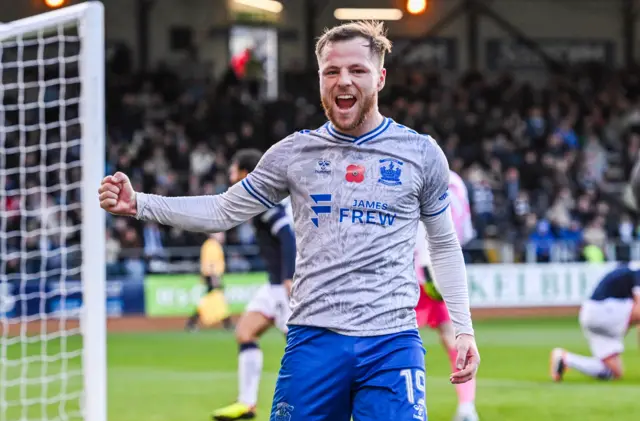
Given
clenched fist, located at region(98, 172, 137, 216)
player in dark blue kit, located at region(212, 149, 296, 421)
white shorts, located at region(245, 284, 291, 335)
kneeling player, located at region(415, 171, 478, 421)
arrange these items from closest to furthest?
clenched fist, located at region(98, 172, 137, 216)
kneeling player, located at region(415, 171, 478, 421)
player in dark blue kit, located at region(212, 149, 296, 421)
white shorts, located at region(245, 284, 291, 335)

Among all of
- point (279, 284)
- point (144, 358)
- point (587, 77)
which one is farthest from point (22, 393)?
point (587, 77)

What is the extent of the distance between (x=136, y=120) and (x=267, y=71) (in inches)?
221

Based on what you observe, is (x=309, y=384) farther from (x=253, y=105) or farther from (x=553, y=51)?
(x=553, y=51)

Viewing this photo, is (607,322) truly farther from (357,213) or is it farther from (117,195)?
(117,195)

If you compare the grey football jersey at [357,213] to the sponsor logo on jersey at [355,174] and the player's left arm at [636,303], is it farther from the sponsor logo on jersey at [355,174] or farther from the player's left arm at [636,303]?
the player's left arm at [636,303]

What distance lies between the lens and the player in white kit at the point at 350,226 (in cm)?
411

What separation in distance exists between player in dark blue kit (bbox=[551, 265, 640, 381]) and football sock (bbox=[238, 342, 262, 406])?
379 cm

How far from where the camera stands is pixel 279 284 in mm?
8805

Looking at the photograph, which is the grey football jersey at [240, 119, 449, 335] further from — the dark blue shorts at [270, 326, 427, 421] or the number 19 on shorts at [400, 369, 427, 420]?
the number 19 on shorts at [400, 369, 427, 420]

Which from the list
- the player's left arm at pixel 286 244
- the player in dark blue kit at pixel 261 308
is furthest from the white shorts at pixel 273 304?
the player's left arm at pixel 286 244

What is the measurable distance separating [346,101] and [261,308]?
486 cm

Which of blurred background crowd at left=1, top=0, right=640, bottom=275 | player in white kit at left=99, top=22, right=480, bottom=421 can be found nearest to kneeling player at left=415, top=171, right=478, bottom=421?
player in white kit at left=99, top=22, right=480, bottom=421

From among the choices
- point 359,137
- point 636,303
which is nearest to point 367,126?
point 359,137

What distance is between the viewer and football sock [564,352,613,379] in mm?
11359
